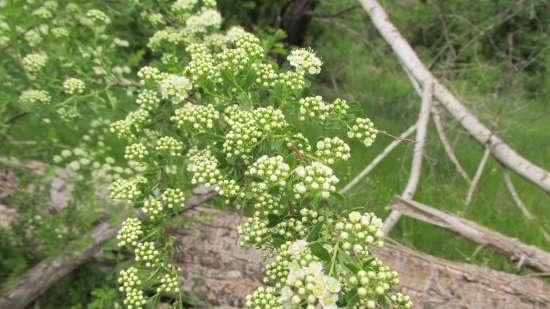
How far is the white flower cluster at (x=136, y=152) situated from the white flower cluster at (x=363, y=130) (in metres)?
0.91

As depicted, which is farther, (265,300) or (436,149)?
(436,149)

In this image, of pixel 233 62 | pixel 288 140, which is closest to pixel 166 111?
pixel 233 62

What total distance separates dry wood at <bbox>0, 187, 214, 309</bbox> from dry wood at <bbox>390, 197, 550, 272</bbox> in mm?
2190

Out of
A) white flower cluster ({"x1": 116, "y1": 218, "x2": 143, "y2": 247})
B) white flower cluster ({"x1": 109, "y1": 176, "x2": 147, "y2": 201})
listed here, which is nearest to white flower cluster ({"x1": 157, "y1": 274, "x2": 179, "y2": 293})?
white flower cluster ({"x1": 116, "y1": 218, "x2": 143, "y2": 247})

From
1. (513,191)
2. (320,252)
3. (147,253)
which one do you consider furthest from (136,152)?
(513,191)

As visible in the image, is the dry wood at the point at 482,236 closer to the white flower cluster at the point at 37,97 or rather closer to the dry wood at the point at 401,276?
the dry wood at the point at 401,276

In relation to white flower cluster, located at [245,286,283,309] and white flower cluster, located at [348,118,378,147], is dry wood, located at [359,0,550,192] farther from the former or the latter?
white flower cluster, located at [245,286,283,309]

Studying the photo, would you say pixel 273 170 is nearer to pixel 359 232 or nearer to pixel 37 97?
pixel 359 232

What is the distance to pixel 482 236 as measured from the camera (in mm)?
3432

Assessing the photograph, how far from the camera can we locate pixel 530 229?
4.50 meters

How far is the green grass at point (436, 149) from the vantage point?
4.39 metres

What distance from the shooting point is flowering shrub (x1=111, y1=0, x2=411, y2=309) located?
4.15 feet

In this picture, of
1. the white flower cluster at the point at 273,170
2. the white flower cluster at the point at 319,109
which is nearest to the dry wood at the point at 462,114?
the white flower cluster at the point at 319,109

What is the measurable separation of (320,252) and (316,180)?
0.20 meters
